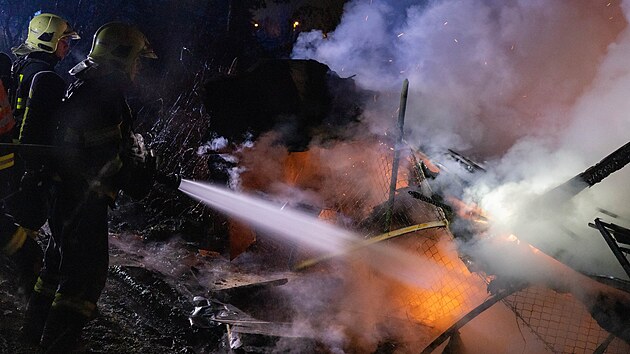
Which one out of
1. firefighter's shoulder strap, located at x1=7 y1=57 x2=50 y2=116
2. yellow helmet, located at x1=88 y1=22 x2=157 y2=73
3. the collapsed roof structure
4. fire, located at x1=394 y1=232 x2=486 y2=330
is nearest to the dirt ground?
the collapsed roof structure

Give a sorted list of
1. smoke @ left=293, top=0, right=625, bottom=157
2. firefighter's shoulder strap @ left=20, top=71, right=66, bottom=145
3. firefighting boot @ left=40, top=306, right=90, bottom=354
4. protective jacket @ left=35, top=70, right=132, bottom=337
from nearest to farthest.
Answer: firefighting boot @ left=40, top=306, right=90, bottom=354, protective jacket @ left=35, top=70, right=132, bottom=337, firefighter's shoulder strap @ left=20, top=71, right=66, bottom=145, smoke @ left=293, top=0, right=625, bottom=157

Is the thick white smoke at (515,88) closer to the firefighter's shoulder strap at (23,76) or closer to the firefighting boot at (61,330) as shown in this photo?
the firefighting boot at (61,330)

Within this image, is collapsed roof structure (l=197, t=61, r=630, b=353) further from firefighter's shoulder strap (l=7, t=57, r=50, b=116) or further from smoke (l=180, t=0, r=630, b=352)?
firefighter's shoulder strap (l=7, t=57, r=50, b=116)

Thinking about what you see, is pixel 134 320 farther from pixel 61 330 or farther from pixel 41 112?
pixel 41 112

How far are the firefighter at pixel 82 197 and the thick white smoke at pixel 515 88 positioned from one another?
366 cm

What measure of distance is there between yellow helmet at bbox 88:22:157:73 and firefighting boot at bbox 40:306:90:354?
2.04m

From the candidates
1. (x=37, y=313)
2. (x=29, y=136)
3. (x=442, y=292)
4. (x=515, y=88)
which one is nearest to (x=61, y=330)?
(x=37, y=313)

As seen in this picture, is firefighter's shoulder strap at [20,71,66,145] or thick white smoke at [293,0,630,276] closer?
firefighter's shoulder strap at [20,71,66,145]

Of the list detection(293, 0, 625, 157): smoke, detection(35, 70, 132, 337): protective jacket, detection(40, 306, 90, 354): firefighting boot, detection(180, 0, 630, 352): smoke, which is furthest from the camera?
detection(293, 0, 625, 157): smoke

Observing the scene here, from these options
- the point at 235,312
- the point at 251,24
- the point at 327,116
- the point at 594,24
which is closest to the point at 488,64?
the point at 594,24

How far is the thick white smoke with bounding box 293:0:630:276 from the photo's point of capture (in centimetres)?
385

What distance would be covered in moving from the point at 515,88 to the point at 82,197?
870 centimetres

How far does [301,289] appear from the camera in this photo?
5691mm

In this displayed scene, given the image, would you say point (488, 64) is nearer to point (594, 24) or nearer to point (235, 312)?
point (594, 24)
